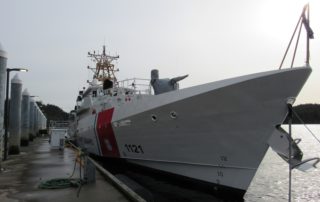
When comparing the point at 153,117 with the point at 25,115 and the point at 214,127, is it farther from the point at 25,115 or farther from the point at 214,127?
the point at 25,115

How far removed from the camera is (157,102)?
35.2 ft

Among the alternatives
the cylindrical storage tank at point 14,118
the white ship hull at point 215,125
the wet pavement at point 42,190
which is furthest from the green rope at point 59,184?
the cylindrical storage tank at point 14,118

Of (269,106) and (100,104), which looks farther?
(100,104)

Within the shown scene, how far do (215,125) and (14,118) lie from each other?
13.0 m

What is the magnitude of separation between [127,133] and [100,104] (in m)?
4.47

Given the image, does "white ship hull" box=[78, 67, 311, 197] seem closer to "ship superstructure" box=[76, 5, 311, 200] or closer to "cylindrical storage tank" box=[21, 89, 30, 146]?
"ship superstructure" box=[76, 5, 311, 200]

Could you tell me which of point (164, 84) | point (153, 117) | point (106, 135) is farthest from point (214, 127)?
point (106, 135)

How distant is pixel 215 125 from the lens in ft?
31.2

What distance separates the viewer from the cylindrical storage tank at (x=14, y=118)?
18625mm

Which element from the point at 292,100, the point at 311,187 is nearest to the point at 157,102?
the point at 292,100

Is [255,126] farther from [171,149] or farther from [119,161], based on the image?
[119,161]

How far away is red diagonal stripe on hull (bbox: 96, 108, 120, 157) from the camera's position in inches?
525

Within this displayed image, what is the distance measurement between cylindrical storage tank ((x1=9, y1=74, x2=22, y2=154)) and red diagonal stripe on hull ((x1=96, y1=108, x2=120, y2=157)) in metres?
6.25

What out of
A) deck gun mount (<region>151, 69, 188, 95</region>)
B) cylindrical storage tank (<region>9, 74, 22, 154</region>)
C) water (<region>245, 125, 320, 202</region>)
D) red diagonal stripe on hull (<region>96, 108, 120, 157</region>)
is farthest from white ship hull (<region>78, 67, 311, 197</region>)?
cylindrical storage tank (<region>9, 74, 22, 154</region>)
